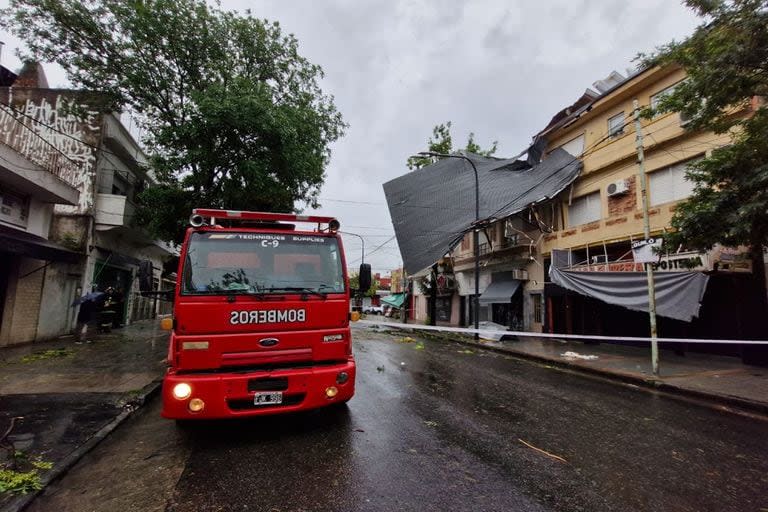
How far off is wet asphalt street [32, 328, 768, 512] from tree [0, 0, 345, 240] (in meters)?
10.2

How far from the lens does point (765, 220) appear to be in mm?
6316

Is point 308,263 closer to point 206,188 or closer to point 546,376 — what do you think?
point 546,376

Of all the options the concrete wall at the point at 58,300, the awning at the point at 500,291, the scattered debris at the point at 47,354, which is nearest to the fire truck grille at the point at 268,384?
the scattered debris at the point at 47,354

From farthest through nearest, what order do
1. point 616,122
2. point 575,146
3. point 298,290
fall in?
point 575,146 < point 616,122 < point 298,290

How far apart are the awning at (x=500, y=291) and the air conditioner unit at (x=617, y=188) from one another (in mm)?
6380

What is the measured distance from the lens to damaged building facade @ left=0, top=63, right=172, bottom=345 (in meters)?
11.0

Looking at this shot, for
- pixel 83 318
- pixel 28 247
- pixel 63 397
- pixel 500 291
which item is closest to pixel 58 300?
pixel 83 318

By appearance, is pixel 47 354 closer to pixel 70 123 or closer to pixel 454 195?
pixel 70 123

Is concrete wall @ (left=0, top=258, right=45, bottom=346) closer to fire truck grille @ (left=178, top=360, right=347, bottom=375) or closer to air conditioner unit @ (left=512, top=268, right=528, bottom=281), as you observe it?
fire truck grille @ (left=178, top=360, right=347, bottom=375)

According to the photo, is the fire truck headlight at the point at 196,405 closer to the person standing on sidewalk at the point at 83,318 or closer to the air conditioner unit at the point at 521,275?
the person standing on sidewalk at the point at 83,318

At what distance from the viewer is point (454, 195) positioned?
61.1 feet

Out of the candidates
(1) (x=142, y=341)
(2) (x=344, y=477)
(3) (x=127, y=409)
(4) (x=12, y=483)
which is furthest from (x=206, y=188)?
(2) (x=344, y=477)

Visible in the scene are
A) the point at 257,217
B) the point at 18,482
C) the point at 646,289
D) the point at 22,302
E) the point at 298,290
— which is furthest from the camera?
the point at 22,302

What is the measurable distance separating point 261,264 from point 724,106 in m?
8.37
